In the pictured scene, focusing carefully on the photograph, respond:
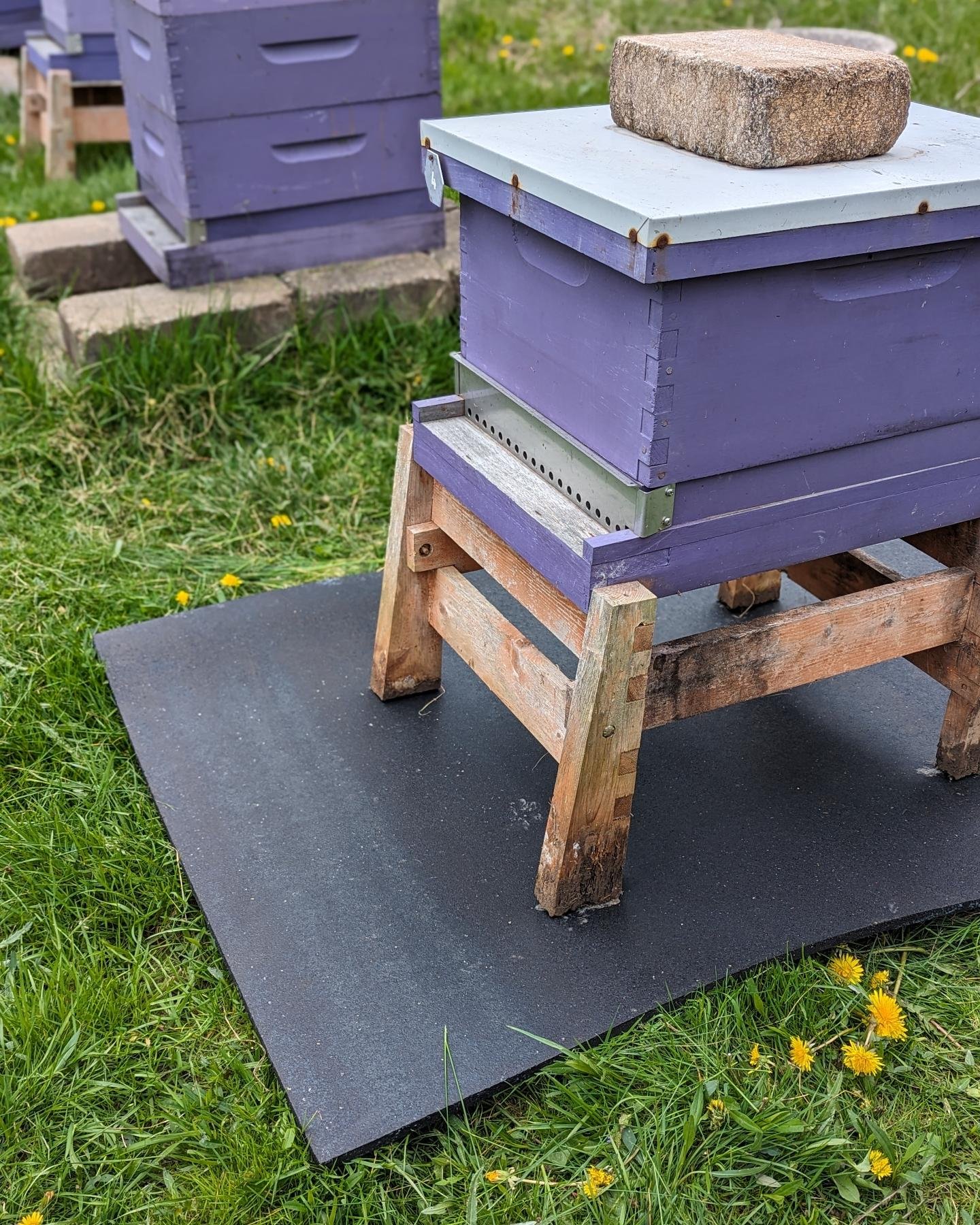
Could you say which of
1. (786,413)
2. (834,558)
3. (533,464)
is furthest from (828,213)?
(834,558)

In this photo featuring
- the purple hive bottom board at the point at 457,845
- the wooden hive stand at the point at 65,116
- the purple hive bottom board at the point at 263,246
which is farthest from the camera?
the wooden hive stand at the point at 65,116

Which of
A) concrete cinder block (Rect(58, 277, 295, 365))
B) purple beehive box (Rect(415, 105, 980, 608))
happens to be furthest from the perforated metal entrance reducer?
concrete cinder block (Rect(58, 277, 295, 365))

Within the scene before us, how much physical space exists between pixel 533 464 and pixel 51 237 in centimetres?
Answer: 293

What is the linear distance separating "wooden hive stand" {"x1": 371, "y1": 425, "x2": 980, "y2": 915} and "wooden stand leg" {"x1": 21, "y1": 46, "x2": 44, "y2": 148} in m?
4.57

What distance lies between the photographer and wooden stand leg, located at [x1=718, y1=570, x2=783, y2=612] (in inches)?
113

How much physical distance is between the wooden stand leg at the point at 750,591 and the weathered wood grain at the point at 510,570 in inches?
32.5

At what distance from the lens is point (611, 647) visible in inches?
71.4

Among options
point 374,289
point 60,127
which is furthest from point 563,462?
point 60,127

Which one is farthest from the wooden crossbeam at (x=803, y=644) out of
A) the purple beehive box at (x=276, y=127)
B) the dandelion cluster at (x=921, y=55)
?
the dandelion cluster at (x=921, y=55)

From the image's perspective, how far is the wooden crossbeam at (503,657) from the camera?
6.54 feet

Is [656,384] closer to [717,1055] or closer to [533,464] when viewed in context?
[533,464]

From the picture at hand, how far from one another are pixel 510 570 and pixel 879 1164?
108 cm

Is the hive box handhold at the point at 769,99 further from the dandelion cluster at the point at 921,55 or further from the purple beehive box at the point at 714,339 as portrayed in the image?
the dandelion cluster at the point at 921,55

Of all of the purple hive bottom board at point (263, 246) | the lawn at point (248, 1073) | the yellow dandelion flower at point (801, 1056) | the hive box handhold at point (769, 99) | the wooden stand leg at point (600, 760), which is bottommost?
the lawn at point (248, 1073)
